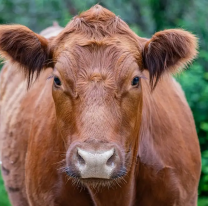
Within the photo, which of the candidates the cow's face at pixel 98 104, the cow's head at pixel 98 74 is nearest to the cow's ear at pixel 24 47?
the cow's head at pixel 98 74

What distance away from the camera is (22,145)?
4746 mm

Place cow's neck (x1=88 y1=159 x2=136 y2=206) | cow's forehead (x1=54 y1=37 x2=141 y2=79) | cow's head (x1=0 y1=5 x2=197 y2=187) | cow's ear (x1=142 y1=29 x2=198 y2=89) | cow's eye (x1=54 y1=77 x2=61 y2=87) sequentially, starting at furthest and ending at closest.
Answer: cow's neck (x1=88 y1=159 x2=136 y2=206) → cow's ear (x1=142 y1=29 x2=198 y2=89) → cow's eye (x1=54 y1=77 x2=61 y2=87) → cow's forehead (x1=54 y1=37 x2=141 y2=79) → cow's head (x1=0 y1=5 x2=197 y2=187)

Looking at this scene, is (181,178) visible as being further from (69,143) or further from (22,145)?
(22,145)

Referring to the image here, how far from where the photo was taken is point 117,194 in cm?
381

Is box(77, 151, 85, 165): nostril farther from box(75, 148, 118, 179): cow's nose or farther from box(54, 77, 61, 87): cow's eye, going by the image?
box(54, 77, 61, 87): cow's eye

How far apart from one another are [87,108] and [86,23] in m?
0.63

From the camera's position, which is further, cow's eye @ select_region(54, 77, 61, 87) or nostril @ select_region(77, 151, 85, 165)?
cow's eye @ select_region(54, 77, 61, 87)

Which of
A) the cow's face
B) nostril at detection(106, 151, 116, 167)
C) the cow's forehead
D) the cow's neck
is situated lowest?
the cow's neck

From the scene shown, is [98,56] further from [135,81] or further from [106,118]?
[106,118]

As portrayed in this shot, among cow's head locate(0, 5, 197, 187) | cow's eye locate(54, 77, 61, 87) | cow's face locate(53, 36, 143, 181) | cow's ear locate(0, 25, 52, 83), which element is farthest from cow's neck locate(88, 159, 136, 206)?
cow's ear locate(0, 25, 52, 83)

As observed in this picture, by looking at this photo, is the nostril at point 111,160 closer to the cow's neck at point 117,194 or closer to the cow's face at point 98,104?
the cow's face at point 98,104

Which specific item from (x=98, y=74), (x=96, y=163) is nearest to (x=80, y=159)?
(x=96, y=163)

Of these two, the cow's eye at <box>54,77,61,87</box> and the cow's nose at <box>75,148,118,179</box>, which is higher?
the cow's eye at <box>54,77,61,87</box>

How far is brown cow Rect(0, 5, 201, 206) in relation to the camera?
3193mm
